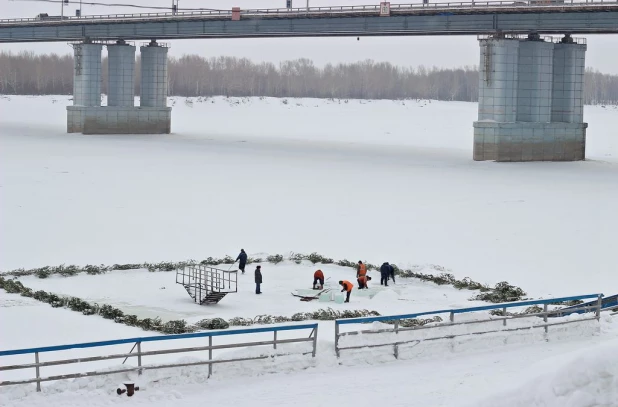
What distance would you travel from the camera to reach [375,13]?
74.0 metres

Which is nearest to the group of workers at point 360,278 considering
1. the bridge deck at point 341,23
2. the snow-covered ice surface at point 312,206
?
the snow-covered ice surface at point 312,206

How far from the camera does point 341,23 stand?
256 feet

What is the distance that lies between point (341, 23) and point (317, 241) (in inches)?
1761

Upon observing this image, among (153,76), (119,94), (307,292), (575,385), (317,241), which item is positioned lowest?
(307,292)

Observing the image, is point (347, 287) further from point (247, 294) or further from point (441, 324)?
point (441, 324)

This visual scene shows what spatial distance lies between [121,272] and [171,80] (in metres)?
170

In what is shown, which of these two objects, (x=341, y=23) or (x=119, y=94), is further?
(x=119, y=94)

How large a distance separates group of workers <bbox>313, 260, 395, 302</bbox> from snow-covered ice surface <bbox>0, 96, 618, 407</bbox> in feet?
1.64

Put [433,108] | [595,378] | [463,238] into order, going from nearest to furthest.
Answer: [595,378]
[463,238]
[433,108]

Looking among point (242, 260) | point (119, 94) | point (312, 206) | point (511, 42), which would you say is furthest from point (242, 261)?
point (119, 94)

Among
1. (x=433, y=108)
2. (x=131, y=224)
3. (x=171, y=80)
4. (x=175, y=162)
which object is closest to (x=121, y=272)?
(x=131, y=224)

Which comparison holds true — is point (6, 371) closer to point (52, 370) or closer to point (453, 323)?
point (52, 370)

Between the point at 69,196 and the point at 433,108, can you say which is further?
the point at 433,108

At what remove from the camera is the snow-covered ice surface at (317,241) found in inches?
700
